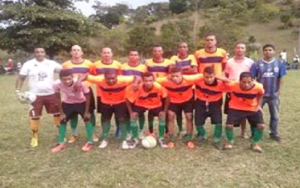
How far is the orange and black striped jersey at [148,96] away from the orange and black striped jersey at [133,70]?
0.35 meters

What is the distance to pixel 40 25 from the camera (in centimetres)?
2603

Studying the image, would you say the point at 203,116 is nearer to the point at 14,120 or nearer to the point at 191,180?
the point at 191,180

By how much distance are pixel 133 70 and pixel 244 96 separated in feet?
6.01

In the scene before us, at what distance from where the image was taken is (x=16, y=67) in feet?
97.8

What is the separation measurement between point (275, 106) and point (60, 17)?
825 inches

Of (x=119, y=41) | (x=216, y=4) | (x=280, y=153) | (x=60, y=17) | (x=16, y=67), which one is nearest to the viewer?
(x=280, y=153)

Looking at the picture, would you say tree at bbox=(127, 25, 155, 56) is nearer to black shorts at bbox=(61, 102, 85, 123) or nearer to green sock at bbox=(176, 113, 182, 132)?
green sock at bbox=(176, 113, 182, 132)

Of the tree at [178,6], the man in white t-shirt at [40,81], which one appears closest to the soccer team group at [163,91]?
the man in white t-shirt at [40,81]

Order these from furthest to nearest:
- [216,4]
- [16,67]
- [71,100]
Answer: [216,4] < [16,67] < [71,100]

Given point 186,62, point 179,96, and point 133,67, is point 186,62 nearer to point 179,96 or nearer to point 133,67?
point 179,96

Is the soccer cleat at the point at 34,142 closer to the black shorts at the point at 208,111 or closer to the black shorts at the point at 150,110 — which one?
the black shorts at the point at 150,110

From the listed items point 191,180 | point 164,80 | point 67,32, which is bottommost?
point 191,180

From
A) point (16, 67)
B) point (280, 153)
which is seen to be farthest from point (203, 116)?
point (16, 67)

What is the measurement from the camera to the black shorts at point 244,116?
19.9 ft
